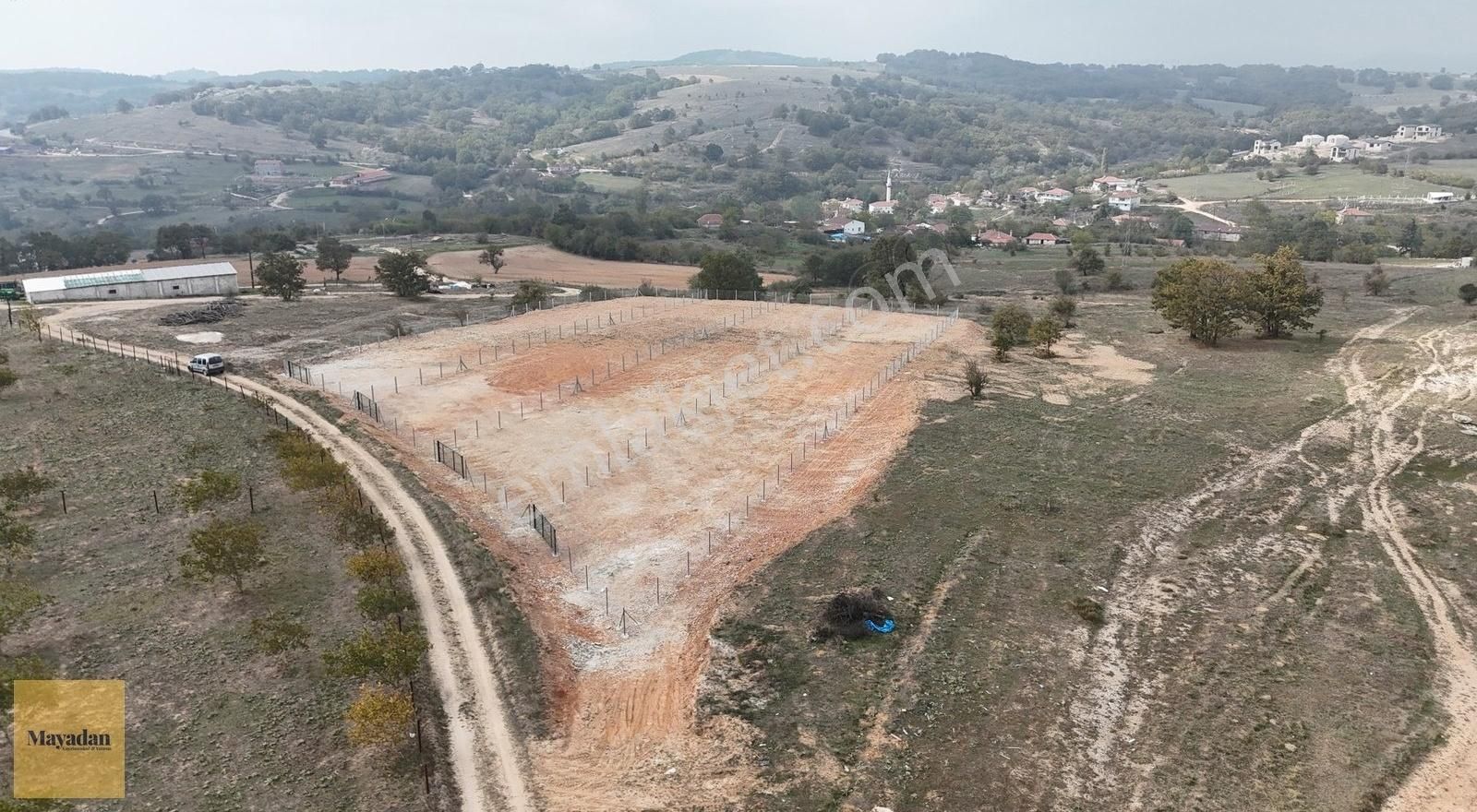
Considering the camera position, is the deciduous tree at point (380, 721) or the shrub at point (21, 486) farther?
the shrub at point (21, 486)

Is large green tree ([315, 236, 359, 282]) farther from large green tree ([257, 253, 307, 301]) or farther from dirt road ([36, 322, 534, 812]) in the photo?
dirt road ([36, 322, 534, 812])

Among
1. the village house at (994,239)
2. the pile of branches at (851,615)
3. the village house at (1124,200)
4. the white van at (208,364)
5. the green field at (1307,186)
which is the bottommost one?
the pile of branches at (851,615)

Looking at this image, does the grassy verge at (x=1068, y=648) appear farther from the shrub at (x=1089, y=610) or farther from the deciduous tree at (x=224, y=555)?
the deciduous tree at (x=224, y=555)

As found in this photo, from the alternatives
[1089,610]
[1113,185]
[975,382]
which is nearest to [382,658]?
[1089,610]

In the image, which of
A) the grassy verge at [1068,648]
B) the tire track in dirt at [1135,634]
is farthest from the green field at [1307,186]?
the tire track in dirt at [1135,634]

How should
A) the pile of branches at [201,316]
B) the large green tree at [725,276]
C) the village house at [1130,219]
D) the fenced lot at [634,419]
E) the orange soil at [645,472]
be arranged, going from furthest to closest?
the village house at [1130,219]
the large green tree at [725,276]
the pile of branches at [201,316]
the fenced lot at [634,419]
the orange soil at [645,472]

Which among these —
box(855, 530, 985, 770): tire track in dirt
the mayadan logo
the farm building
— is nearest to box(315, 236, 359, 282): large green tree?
the farm building
